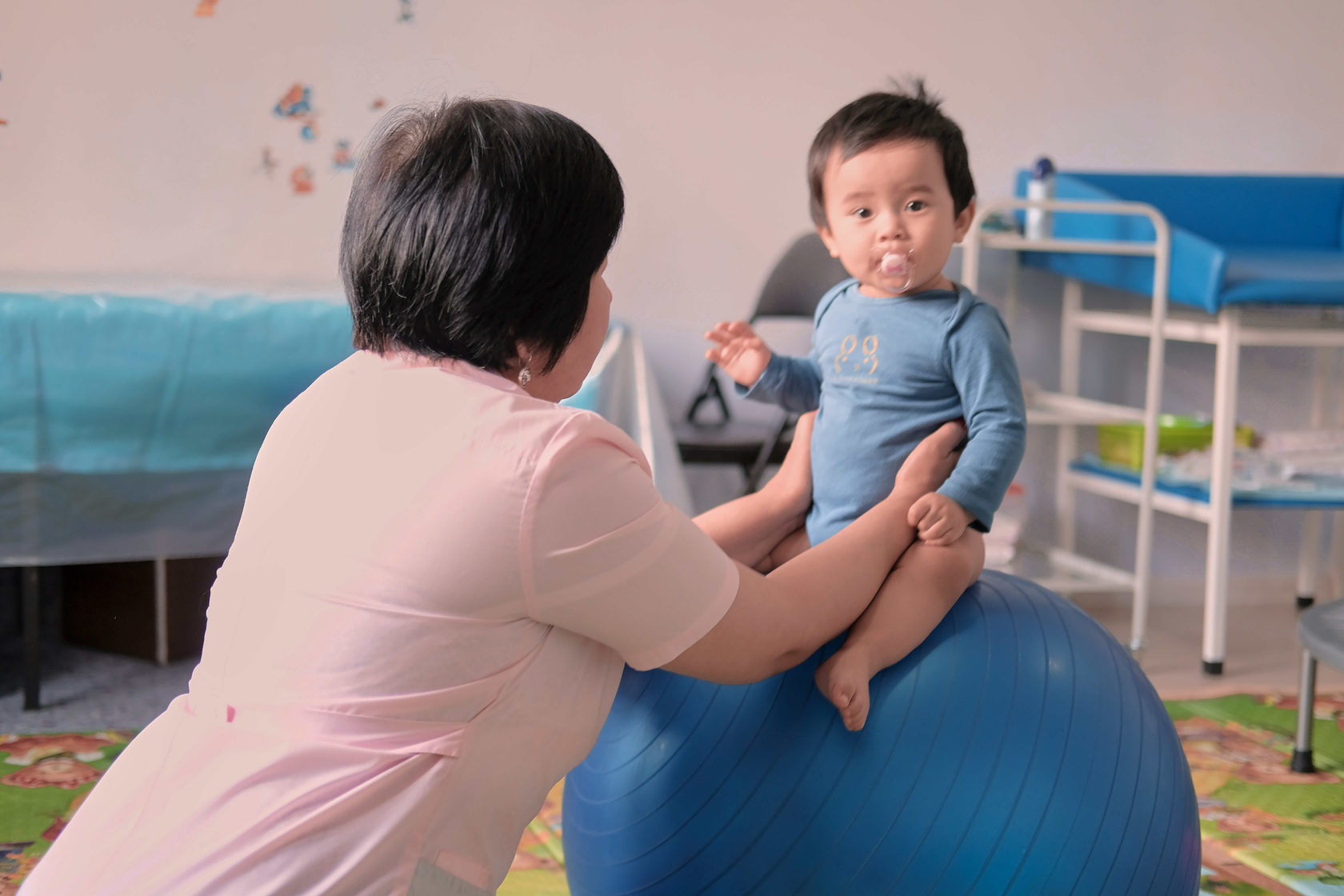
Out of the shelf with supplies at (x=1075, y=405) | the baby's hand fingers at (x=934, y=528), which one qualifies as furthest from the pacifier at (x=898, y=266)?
the shelf with supplies at (x=1075, y=405)

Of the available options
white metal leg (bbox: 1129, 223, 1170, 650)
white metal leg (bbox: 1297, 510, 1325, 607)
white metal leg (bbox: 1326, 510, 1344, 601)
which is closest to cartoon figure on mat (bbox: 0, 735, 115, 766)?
white metal leg (bbox: 1129, 223, 1170, 650)

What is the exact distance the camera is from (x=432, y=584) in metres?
0.79

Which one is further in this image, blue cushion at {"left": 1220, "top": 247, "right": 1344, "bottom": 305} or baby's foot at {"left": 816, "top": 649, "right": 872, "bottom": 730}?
blue cushion at {"left": 1220, "top": 247, "right": 1344, "bottom": 305}

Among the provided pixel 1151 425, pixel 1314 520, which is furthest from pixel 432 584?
pixel 1314 520

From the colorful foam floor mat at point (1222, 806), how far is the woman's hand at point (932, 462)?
679mm

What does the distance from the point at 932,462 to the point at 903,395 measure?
94 mm

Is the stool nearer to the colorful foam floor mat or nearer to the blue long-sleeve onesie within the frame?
the colorful foam floor mat

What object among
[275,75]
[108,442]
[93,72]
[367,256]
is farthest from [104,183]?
[367,256]

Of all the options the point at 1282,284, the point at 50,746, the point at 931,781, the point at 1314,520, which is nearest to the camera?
the point at 931,781

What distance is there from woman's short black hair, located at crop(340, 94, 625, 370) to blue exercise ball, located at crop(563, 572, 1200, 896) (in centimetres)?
41

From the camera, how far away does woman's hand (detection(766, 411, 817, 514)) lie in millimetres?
1353

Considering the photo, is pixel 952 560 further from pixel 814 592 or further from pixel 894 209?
pixel 894 209

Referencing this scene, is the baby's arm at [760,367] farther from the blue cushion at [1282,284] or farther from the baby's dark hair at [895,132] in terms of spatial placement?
the blue cushion at [1282,284]

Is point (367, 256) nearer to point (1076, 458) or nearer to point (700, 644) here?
point (700, 644)
